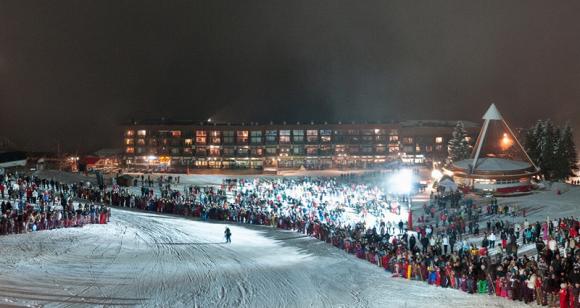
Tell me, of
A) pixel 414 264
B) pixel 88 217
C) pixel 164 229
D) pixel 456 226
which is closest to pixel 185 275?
pixel 414 264

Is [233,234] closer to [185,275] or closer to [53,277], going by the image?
[185,275]

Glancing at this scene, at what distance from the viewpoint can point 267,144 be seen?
331 feet

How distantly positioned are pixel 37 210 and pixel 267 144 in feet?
246

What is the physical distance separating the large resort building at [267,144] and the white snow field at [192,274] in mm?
72459

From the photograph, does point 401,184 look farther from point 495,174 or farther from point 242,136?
point 242,136

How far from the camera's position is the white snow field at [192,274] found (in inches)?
619

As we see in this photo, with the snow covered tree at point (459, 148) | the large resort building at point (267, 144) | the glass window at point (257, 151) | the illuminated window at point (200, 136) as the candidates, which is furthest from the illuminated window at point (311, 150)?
the snow covered tree at point (459, 148)

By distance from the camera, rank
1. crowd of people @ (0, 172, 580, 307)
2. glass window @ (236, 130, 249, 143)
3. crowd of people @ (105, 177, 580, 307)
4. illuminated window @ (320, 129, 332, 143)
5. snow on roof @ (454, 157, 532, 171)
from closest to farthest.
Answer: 1. crowd of people @ (105, 177, 580, 307)
2. crowd of people @ (0, 172, 580, 307)
3. snow on roof @ (454, 157, 532, 171)
4. glass window @ (236, 130, 249, 143)
5. illuminated window @ (320, 129, 332, 143)

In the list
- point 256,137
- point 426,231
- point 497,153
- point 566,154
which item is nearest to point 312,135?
point 256,137

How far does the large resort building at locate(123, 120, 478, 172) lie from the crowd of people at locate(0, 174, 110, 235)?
63.1m

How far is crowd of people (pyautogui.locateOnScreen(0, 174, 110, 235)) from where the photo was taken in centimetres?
2462

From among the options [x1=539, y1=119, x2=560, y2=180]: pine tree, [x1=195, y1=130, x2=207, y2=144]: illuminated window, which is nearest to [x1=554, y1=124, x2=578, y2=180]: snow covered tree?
[x1=539, y1=119, x2=560, y2=180]: pine tree

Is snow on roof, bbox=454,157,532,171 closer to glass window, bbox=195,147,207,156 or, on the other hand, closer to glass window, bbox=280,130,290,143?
glass window, bbox=280,130,290,143

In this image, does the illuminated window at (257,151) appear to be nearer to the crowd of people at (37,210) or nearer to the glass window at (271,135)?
the glass window at (271,135)
